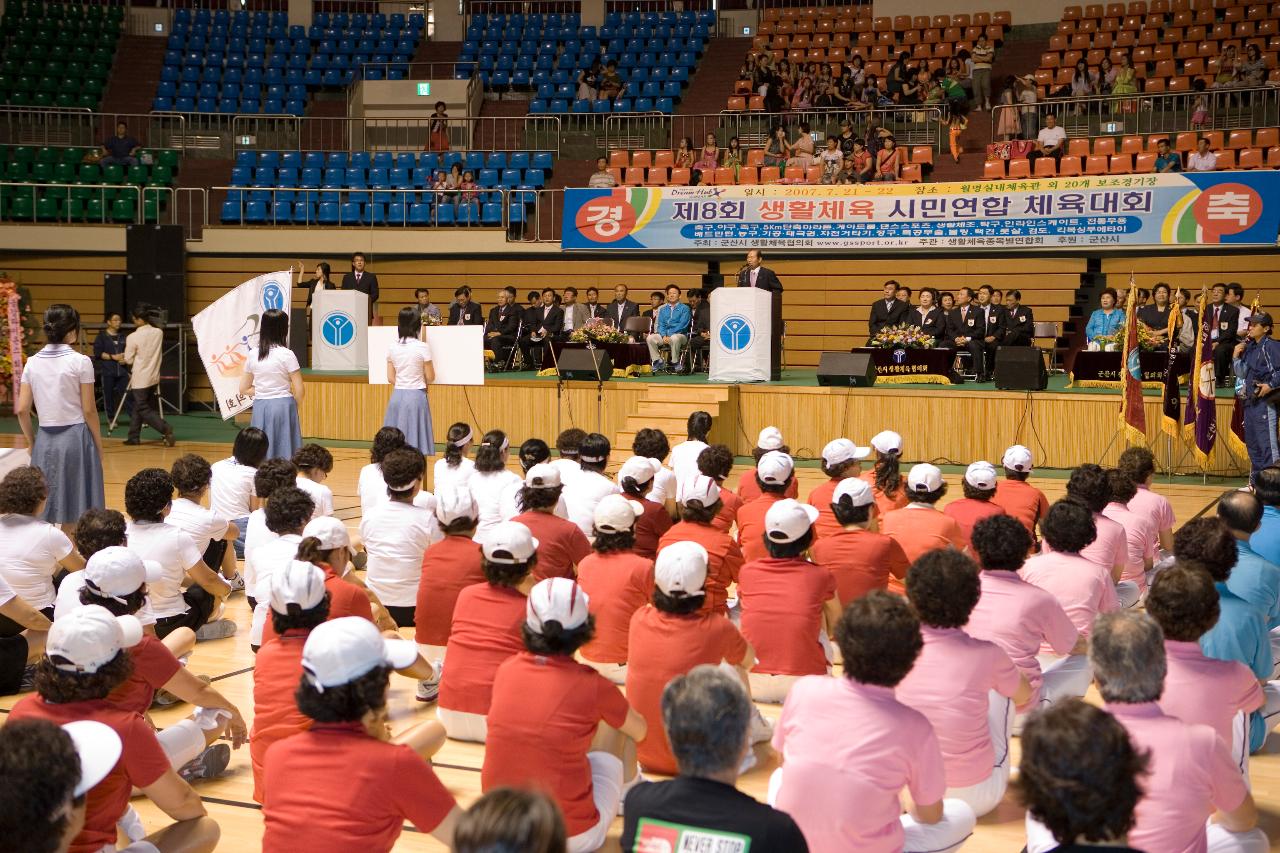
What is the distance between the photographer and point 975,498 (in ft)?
24.5

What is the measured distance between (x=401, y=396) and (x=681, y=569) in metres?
6.82

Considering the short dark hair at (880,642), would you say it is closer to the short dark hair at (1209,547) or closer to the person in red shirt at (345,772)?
the person in red shirt at (345,772)

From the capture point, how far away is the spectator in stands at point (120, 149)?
21.7 m

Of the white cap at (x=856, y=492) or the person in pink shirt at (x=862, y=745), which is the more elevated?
the white cap at (x=856, y=492)

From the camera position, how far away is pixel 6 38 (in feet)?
80.0

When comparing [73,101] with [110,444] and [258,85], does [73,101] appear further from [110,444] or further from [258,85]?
[110,444]

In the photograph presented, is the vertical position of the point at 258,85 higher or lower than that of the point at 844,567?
higher

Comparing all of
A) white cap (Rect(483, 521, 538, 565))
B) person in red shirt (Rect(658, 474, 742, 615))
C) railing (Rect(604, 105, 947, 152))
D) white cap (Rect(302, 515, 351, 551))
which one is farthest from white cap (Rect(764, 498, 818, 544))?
railing (Rect(604, 105, 947, 152))

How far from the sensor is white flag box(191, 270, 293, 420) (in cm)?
994

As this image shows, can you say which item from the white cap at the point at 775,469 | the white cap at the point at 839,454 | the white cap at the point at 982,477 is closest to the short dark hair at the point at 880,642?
the white cap at the point at 775,469

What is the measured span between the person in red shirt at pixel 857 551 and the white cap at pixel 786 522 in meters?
0.82

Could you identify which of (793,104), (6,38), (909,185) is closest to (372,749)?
(909,185)

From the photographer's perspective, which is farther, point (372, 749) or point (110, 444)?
point (110, 444)

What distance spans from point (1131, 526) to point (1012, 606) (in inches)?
121
